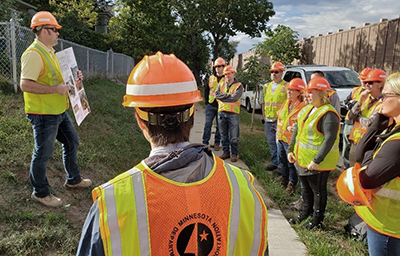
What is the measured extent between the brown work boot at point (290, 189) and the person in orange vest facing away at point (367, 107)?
99 cm

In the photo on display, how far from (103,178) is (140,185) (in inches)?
163

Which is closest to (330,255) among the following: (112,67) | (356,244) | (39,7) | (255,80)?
(356,244)

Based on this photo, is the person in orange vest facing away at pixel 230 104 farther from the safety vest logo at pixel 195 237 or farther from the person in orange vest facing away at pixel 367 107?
the safety vest logo at pixel 195 237

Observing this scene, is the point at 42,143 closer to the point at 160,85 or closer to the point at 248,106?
the point at 160,85

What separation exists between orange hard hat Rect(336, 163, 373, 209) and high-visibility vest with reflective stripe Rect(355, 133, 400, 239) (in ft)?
0.16

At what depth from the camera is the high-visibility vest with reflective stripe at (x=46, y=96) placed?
3627 millimetres

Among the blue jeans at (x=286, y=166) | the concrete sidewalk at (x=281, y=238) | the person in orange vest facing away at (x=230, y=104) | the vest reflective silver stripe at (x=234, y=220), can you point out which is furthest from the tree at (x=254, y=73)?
the vest reflective silver stripe at (x=234, y=220)

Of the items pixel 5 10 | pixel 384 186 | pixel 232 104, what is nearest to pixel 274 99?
pixel 232 104

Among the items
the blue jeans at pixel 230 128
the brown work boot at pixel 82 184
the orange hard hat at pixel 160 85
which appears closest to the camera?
the orange hard hat at pixel 160 85

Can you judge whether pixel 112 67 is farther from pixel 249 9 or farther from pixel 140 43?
pixel 249 9

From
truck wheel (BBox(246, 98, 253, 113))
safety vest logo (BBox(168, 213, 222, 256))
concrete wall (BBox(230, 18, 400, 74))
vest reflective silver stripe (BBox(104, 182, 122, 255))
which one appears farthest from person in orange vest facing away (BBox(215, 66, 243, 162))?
truck wheel (BBox(246, 98, 253, 113))

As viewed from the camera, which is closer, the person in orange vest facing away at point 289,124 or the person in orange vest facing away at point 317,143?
the person in orange vest facing away at point 317,143

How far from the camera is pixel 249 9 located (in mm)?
26578

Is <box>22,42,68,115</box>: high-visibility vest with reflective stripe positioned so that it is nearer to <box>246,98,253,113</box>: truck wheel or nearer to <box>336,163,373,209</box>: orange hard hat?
<box>336,163,373,209</box>: orange hard hat
